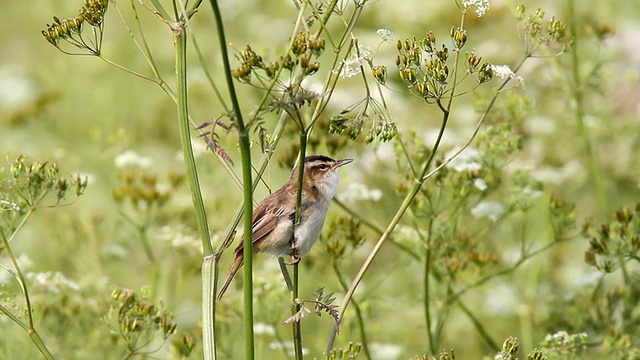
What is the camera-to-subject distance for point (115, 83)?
391 inches

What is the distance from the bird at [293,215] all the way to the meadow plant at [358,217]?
0.46 feet

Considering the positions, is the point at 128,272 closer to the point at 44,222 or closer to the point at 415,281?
the point at 44,222

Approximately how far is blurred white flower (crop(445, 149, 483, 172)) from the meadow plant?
13 millimetres

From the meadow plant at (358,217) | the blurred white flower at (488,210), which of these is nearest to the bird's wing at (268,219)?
the meadow plant at (358,217)

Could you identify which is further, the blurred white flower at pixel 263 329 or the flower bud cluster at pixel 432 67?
the blurred white flower at pixel 263 329

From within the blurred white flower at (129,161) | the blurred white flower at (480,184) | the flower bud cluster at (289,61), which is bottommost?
the flower bud cluster at (289,61)

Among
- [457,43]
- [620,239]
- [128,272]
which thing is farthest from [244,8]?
[457,43]

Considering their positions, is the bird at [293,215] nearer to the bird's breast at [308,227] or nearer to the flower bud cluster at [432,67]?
the bird's breast at [308,227]

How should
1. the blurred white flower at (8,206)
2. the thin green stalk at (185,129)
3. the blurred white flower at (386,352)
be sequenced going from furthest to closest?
the blurred white flower at (386,352) < the blurred white flower at (8,206) < the thin green stalk at (185,129)

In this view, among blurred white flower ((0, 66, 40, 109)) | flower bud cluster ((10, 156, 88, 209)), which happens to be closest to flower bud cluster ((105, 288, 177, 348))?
flower bud cluster ((10, 156, 88, 209))

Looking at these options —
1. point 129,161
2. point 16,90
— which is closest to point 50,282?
point 129,161

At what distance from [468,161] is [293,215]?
1.27 metres

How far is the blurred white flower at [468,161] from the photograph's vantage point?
4898mm

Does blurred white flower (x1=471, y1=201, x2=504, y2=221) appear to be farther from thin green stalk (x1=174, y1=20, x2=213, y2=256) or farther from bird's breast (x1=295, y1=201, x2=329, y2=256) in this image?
thin green stalk (x1=174, y1=20, x2=213, y2=256)
